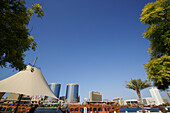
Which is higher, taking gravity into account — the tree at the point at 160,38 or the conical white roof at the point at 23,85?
the tree at the point at 160,38

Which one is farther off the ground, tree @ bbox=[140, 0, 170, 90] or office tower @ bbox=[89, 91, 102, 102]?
tree @ bbox=[140, 0, 170, 90]

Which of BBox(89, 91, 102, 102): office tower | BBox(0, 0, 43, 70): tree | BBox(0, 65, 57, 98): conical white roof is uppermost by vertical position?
BBox(0, 0, 43, 70): tree

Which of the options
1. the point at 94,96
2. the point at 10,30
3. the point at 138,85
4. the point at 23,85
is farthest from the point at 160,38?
the point at 94,96

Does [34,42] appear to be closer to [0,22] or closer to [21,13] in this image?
[21,13]

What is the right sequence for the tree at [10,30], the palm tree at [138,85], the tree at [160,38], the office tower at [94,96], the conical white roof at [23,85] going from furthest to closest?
the office tower at [94,96]
the palm tree at [138,85]
the conical white roof at [23,85]
the tree at [160,38]
the tree at [10,30]

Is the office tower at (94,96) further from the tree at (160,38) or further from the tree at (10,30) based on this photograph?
the tree at (10,30)

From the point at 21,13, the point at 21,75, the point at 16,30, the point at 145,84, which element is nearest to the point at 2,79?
the point at 21,75

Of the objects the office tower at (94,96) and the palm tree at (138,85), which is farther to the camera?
the office tower at (94,96)

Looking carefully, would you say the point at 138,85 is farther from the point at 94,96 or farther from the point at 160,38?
the point at 94,96

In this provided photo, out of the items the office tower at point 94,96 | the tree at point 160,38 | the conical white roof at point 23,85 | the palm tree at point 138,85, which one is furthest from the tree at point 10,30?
the office tower at point 94,96

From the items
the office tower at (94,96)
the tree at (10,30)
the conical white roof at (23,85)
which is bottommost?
the office tower at (94,96)

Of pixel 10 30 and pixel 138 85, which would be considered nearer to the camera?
pixel 10 30

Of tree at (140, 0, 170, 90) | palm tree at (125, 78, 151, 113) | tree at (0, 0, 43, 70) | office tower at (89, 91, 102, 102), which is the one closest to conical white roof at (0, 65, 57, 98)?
tree at (0, 0, 43, 70)

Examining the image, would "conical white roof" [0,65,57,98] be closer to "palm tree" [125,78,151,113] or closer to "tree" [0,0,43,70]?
"tree" [0,0,43,70]
